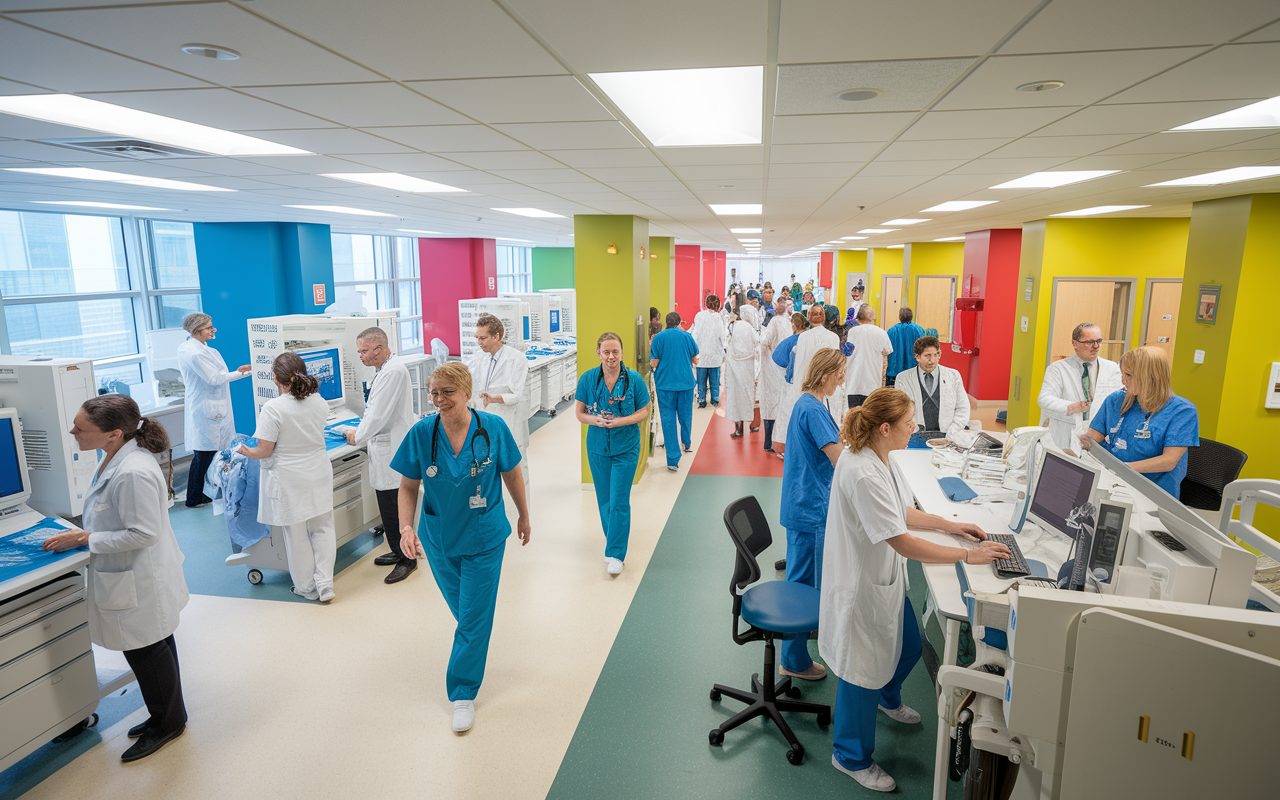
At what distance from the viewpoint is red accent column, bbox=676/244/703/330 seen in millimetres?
16500

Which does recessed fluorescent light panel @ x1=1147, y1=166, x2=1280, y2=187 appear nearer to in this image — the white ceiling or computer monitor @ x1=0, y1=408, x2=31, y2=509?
the white ceiling

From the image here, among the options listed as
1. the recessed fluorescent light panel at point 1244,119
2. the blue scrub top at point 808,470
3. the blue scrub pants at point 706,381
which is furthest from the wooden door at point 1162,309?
the blue scrub top at point 808,470

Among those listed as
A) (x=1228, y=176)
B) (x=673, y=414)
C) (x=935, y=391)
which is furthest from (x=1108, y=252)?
(x=673, y=414)

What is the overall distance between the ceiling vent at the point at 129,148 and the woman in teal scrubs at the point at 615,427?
249 cm

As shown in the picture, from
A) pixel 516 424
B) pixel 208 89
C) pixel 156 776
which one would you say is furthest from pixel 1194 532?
pixel 516 424

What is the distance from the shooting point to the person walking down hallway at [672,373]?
652cm

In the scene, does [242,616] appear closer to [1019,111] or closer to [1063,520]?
[1063,520]

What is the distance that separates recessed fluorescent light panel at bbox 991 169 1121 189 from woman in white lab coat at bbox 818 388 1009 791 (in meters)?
2.74

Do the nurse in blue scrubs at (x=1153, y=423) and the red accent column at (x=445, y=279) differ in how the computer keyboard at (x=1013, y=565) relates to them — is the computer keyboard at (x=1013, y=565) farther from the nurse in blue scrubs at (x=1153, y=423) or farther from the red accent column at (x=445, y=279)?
the red accent column at (x=445, y=279)

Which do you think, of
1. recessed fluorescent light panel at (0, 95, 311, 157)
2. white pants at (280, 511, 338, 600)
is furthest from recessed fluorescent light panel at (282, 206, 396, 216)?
white pants at (280, 511, 338, 600)

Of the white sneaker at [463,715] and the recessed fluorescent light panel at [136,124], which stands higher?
the recessed fluorescent light panel at [136,124]

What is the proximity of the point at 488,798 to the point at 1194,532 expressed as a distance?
2.71 metres

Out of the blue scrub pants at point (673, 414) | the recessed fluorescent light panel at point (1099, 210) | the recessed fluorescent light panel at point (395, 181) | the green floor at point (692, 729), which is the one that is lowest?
the green floor at point (692, 729)

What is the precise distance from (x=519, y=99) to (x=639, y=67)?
21.1 inches
